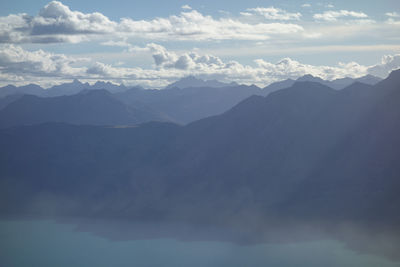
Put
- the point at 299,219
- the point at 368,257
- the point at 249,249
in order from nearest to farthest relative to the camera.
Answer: the point at 368,257, the point at 249,249, the point at 299,219

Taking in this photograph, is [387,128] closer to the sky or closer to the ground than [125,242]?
closer to the sky

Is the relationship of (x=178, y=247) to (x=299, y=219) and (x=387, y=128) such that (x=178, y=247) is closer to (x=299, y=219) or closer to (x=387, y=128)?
(x=299, y=219)

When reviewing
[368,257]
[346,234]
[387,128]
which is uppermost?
[387,128]

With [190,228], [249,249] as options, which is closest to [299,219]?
[249,249]

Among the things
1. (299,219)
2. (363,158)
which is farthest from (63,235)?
(363,158)

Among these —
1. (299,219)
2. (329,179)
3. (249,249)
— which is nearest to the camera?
(249,249)

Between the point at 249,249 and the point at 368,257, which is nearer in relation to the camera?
the point at 368,257
